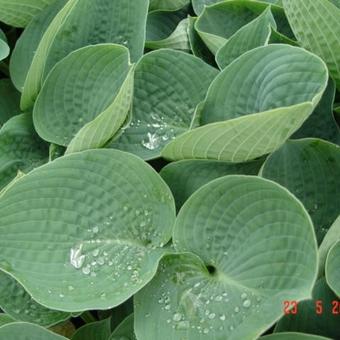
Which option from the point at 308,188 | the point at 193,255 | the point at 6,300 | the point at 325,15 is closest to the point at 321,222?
the point at 308,188

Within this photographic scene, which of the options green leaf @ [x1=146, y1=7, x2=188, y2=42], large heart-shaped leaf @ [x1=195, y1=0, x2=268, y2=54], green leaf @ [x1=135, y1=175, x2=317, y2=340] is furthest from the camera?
green leaf @ [x1=146, y1=7, x2=188, y2=42]

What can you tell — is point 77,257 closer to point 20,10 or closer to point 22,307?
point 22,307

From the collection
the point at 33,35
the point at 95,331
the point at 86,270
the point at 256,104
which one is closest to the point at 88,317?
the point at 95,331

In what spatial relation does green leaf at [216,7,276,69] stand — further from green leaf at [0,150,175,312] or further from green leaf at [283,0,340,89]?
green leaf at [0,150,175,312]

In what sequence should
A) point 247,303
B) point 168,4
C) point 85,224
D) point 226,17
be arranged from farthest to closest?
1. point 168,4
2. point 226,17
3. point 85,224
4. point 247,303

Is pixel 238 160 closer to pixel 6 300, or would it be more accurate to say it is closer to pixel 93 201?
pixel 93 201

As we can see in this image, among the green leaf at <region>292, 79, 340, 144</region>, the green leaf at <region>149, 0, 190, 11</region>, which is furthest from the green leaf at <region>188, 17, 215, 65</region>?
the green leaf at <region>292, 79, 340, 144</region>
